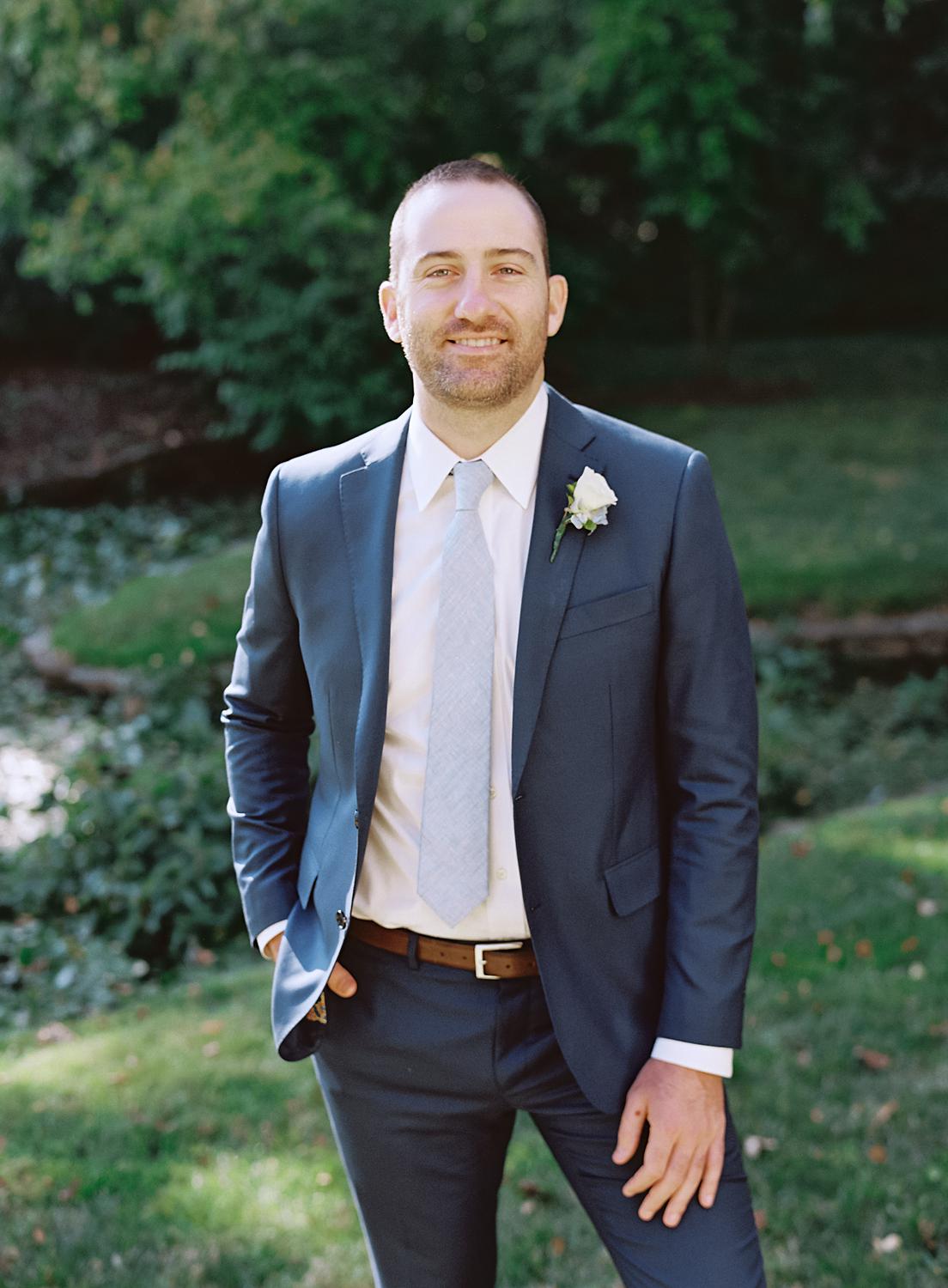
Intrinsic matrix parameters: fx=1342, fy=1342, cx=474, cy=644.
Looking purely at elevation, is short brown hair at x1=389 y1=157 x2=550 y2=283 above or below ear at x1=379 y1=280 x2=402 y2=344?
above

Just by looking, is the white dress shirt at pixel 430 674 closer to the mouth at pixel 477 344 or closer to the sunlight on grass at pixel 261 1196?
the mouth at pixel 477 344

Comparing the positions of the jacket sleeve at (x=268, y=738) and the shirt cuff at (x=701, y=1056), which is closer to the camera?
the shirt cuff at (x=701, y=1056)

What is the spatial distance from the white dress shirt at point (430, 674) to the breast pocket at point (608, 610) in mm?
129

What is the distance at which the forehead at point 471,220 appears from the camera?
219 cm

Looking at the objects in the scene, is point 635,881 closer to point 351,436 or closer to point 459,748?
point 459,748

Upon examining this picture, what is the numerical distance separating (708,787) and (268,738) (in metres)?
0.91

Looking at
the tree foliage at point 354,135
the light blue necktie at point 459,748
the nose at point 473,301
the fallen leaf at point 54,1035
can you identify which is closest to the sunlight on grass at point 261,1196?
the fallen leaf at point 54,1035

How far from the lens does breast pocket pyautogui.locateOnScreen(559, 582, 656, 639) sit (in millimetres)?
2152

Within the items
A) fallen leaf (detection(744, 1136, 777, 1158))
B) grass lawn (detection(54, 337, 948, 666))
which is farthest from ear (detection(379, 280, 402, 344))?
grass lawn (detection(54, 337, 948, 666))

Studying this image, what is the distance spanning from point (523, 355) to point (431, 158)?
16.3m

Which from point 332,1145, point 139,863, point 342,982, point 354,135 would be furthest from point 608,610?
point 354,135

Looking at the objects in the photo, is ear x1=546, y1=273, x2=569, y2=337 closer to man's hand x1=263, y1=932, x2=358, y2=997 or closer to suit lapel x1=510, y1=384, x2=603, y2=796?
suit lapel x1=510, y1=384, x2=603, y2=796

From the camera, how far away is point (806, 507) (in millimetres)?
13703

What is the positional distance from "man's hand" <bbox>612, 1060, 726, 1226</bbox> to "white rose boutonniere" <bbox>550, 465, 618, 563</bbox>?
86 centimetres
